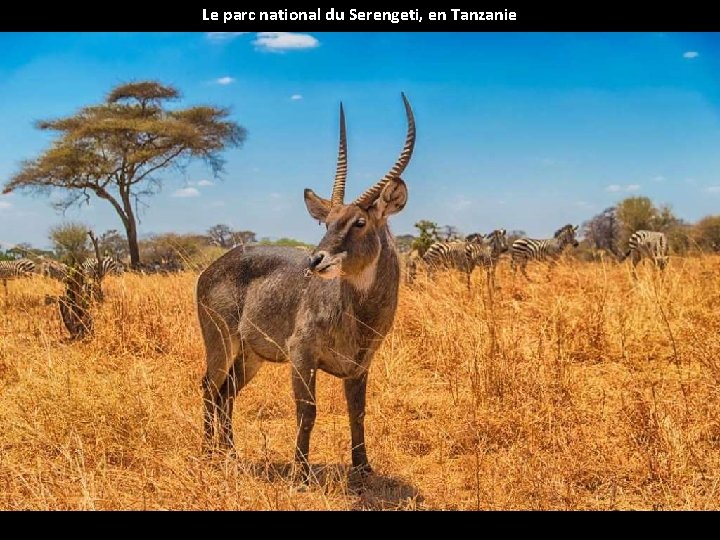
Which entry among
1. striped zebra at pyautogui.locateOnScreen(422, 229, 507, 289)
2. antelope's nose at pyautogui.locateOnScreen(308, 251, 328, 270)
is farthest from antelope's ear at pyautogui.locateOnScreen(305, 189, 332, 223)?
striped zebra at pyautogui.locateOnScreen(422, 229, 507, 289)

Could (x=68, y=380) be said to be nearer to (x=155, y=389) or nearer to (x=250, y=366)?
(x=155, y=389)

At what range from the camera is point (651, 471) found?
463 centimetres

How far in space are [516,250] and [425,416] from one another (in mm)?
15509

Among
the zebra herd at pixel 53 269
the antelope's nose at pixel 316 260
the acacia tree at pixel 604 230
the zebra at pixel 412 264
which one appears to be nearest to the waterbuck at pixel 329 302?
the antelope's nose at pixel 316 260

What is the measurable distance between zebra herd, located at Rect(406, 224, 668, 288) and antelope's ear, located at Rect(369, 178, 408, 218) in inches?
271

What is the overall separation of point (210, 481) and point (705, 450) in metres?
3.52

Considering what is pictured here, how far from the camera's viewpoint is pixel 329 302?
188 inches

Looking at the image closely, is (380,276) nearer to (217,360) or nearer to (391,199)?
(391,199)

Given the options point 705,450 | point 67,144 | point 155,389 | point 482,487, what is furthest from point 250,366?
point 67,144

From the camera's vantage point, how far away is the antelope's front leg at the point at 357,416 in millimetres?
4988

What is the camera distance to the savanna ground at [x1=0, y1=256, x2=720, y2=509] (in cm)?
434

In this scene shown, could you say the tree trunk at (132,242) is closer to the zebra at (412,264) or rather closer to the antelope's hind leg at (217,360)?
the zebra at (412,264)

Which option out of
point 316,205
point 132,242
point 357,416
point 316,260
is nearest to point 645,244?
point 357,416

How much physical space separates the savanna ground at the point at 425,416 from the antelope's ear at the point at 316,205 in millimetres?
1567
